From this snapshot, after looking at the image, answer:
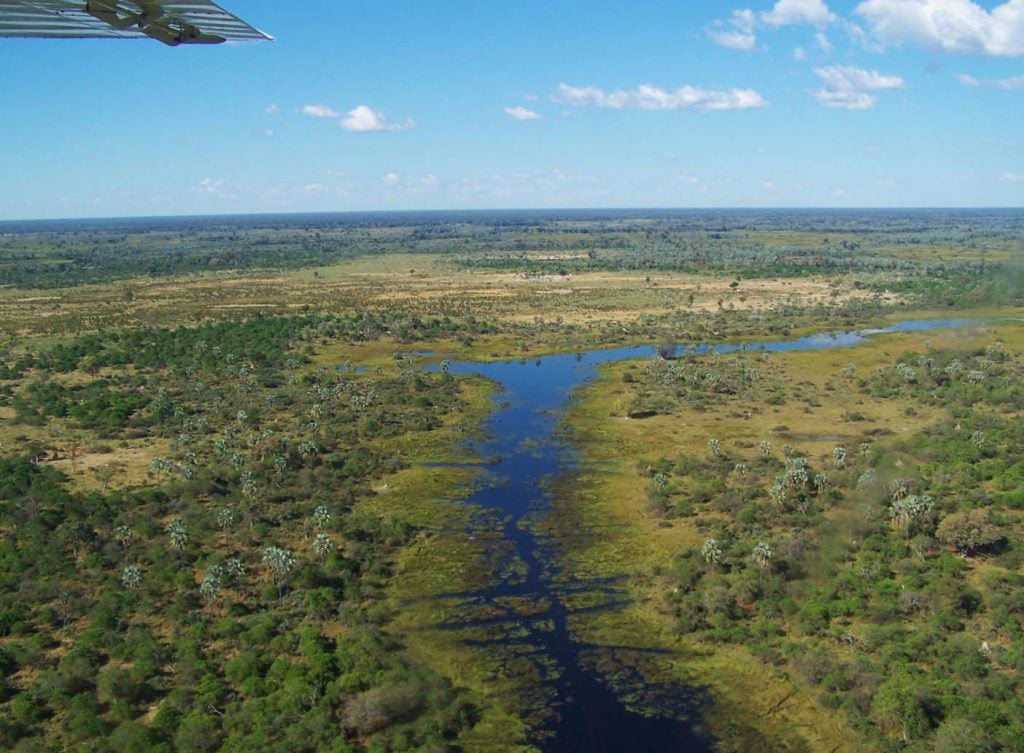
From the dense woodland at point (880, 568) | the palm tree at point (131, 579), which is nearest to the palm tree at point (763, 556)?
the dense woodland at point (880, 568)

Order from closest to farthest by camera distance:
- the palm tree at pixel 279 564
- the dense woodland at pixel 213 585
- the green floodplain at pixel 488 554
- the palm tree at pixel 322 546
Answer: the dense woodland at pixel 213 585
the green floodplain at pixel 488 554
the palm tree at pixel 279 564
the palm tree at pixel 322 546

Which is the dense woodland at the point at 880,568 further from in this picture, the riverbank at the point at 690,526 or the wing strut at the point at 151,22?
the wing strut at the point at 151,22

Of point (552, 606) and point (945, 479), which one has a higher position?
point (945, 479)

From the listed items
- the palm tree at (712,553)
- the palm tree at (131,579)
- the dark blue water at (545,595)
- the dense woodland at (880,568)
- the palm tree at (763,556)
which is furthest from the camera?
the palm tree at (712,553)

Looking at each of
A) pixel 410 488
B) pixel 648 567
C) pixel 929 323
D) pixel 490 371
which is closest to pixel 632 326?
pixel 490 371

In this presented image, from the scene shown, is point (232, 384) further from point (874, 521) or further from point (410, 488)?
point (874, 521)

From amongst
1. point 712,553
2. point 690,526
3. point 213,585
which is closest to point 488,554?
point 712,553

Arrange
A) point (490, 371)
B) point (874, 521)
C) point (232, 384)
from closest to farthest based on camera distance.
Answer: point (874, 521) < point (232, 384) < point (490, 371)
